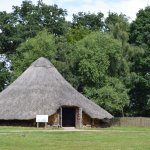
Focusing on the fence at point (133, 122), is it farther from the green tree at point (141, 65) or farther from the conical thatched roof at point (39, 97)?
the conical thatched roof at point (39, 97)

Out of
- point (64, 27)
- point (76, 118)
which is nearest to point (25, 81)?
point (76, 118)

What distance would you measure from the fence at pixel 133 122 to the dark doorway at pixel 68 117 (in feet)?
43.2

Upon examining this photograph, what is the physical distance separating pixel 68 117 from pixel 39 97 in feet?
23.5

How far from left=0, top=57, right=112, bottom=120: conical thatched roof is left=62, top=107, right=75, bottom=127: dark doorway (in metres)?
3.71

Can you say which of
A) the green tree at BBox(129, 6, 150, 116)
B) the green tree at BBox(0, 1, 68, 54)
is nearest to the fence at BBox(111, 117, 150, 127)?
the green tree at BBox(129, 6, 150, 116)

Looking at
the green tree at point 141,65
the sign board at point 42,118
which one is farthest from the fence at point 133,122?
the sign board at point 42,118

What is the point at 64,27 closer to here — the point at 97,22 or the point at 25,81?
the point at 97,22

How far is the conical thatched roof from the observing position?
5747 cm

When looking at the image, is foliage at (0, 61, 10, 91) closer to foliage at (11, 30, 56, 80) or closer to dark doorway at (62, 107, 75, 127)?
foliage at (11, 30, 56, 80)

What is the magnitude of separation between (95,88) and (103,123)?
36.0ft

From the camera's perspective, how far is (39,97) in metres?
58.8

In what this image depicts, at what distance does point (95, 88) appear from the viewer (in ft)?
243

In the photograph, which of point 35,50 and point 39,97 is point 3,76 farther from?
point 39,97

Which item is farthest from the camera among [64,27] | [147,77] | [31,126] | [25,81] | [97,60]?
[64,27]
